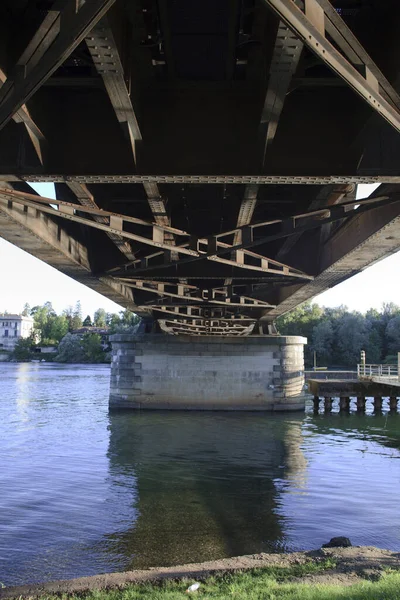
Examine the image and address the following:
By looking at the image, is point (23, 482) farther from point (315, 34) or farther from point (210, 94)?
point (315, 34)

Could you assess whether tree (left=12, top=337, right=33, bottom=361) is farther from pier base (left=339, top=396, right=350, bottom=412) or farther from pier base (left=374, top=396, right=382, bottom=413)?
pier base (left=374, top=396, right=382, bottom=413)

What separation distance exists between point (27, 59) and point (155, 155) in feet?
9.83

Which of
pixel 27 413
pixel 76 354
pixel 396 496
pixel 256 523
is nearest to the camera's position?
pixel 256 523

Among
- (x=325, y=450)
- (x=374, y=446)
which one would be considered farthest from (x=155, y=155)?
(x=374, y=446)

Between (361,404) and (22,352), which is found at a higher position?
(22,352)

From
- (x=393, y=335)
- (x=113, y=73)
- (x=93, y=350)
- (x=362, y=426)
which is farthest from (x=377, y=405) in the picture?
(x=93, y=350)

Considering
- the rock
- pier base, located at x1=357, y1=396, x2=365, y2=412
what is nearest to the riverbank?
the rock

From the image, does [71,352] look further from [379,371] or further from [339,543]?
[339,543]

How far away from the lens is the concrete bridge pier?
126 feet

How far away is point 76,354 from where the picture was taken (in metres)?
159

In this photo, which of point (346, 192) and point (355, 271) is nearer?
point (346, 192)

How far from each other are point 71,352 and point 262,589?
517 ft

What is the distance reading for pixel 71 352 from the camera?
15925 centimetres

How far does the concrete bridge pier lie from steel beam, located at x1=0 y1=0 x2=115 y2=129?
34.2 m
